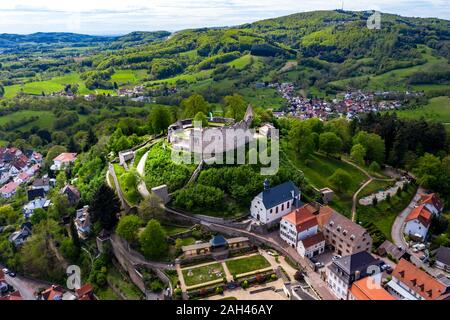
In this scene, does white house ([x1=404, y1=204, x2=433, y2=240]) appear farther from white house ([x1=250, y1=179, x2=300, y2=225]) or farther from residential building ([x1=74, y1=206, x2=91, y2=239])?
residential building ([x1=74, y1=206, x2=91, y2=239])

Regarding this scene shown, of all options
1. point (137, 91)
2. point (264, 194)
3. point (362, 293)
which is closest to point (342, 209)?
point (264, 194)

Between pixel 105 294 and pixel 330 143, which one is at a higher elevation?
pixel 330 143

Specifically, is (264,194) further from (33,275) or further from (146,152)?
(33,275)

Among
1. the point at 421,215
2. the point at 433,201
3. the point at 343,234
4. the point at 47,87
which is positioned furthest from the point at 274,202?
the point at 47,87

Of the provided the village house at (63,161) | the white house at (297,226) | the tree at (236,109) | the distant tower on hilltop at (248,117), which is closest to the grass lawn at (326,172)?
the distant tower on hilltop at (248,117)

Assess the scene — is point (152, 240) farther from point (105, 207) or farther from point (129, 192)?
point (129, 192)

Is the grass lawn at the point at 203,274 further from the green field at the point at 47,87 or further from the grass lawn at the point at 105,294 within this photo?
the green field at the point at 47,87

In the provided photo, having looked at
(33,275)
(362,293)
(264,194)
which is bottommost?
(33,275)

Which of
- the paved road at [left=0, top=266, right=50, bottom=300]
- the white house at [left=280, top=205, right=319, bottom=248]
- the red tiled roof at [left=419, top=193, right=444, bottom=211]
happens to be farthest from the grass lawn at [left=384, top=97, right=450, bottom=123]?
the paved road at [left=0, top=266, right=50, bottom=300]

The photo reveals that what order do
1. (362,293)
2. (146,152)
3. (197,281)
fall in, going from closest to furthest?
(362,293) < (197,281) < (146,152)
